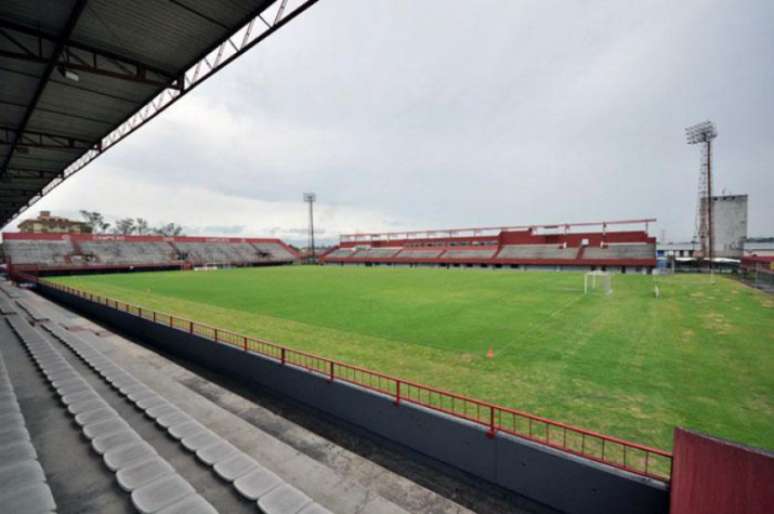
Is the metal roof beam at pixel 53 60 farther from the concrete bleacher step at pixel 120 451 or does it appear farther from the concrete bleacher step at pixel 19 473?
the concrete bleacher step at pixel 19 473

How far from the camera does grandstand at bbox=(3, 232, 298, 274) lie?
45312 mm

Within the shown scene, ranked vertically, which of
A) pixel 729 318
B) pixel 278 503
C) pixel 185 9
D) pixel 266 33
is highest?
pixel 185 9

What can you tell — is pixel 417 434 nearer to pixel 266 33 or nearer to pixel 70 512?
pixel 70 512

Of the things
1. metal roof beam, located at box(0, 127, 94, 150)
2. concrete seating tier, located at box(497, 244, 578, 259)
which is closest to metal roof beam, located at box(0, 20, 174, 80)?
metal roof beam, located at box(0, 127, 94, 150)

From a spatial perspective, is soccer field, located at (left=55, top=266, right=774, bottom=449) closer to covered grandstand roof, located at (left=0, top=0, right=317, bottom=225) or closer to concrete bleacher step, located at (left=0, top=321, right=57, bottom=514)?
concrete bleacher step, located at (left=0, top=321, right=57, bottom=514)

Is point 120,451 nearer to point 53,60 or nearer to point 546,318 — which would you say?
point 53,60

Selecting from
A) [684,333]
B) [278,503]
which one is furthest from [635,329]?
[278,503]

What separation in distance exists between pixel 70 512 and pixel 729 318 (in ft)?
76.0

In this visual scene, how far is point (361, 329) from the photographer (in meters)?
14.6

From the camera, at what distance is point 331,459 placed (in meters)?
6.26

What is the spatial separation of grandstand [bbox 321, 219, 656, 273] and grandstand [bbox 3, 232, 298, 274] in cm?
1636

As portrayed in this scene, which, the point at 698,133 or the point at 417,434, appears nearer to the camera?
the point at 417,434

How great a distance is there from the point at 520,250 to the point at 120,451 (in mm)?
57308

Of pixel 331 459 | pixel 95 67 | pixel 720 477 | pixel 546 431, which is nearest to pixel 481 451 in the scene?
pixel 546 431
